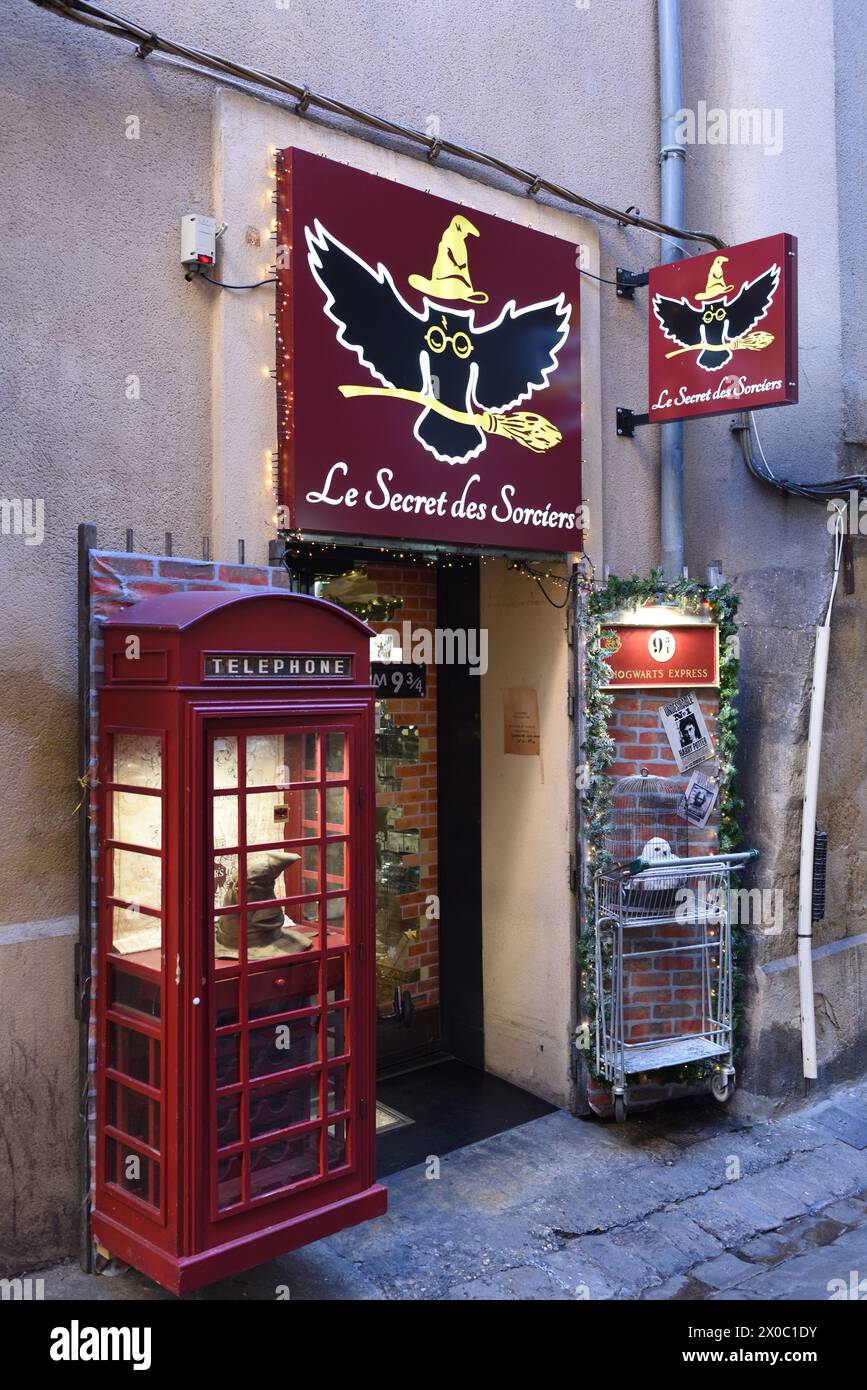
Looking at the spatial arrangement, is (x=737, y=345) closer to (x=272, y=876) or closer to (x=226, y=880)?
(x=272, y=876)

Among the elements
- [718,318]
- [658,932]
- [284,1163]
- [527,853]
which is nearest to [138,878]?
[284,1163]

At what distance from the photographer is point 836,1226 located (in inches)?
227

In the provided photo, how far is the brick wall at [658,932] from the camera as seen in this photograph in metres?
6.64

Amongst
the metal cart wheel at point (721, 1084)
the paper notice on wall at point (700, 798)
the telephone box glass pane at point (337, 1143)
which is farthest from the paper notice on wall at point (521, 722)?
the telephone box glass pane at point (337, 1143)

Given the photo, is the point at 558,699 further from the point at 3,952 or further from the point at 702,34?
the point at 702,34

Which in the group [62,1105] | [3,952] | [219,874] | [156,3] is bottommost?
[62,1105]

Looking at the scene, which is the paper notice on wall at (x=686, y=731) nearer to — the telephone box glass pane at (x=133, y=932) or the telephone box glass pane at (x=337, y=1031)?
the telephone box glass pane at (x=337, y=1031)

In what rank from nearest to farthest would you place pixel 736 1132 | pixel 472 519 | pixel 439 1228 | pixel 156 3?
pixel 156 3 → pixel 439 1228 → pixel 472 519 → pixel 736 1132

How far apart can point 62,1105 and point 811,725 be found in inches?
193

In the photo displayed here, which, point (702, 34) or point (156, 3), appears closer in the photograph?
point (156, 3)

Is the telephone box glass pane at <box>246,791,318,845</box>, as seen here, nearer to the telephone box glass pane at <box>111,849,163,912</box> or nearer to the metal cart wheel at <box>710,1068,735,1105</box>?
the telephone box glass pane at <box>111,849,163,912</box>

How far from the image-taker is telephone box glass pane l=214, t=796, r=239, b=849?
4.30 meters

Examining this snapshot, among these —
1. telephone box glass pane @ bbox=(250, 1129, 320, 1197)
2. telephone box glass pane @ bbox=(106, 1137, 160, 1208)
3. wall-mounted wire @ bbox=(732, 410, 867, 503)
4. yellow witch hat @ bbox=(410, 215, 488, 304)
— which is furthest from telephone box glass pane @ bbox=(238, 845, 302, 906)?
wall-mounted wire @ bbox=(732, 410, 867, 503)
